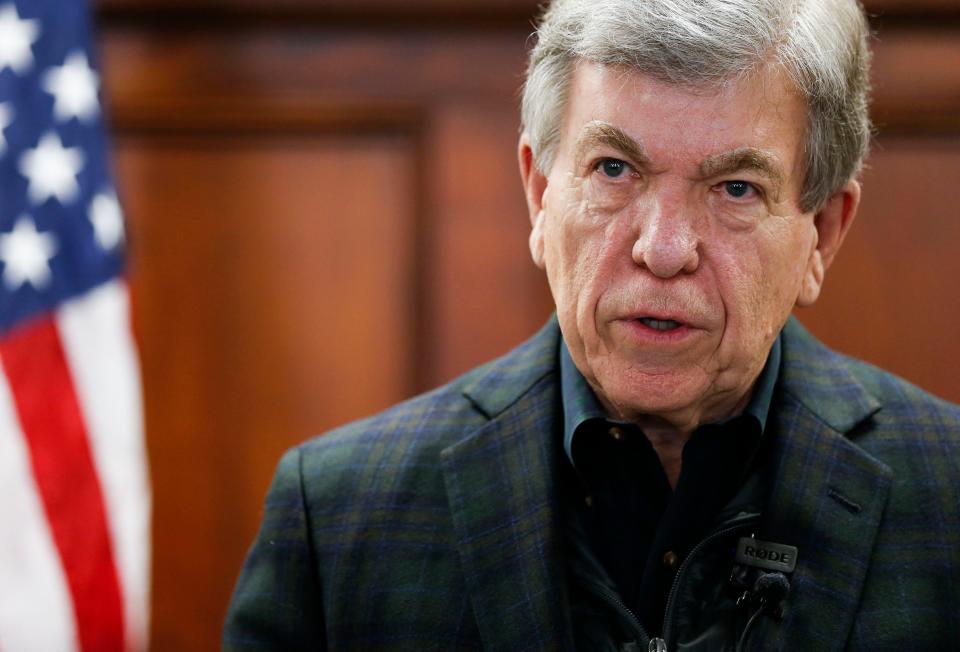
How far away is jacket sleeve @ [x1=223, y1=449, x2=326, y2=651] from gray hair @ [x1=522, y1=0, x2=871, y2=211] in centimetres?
49

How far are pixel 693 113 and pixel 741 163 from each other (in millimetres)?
69

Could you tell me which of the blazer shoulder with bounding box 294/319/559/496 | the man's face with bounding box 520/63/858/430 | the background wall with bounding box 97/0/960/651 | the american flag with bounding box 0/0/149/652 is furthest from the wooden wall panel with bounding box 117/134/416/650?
the man's face with bounding box 520/63/858/430

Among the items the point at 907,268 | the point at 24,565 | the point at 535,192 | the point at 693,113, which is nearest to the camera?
the point at 693,113

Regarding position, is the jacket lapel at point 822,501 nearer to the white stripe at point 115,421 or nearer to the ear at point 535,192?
the ear at point 535,192

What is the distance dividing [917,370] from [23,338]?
1.31m

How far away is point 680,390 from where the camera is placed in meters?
1.25

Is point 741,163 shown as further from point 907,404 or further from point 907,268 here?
point 907,268

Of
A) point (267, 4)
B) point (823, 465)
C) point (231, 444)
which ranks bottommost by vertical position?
point (231, 444)

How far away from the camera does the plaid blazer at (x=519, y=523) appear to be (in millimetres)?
1269

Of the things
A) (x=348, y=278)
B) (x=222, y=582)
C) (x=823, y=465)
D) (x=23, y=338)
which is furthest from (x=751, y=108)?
(x=222, y=582)

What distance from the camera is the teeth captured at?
1.24 meters

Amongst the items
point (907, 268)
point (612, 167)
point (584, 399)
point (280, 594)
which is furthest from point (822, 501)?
point (907, 268)

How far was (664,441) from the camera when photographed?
1.38 meters

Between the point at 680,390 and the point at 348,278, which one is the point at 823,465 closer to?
the point at 680,390
